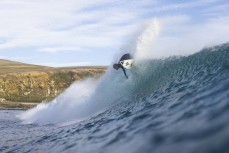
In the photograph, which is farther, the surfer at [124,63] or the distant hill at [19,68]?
the distant hill at [19,68]

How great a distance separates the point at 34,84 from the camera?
89812mm

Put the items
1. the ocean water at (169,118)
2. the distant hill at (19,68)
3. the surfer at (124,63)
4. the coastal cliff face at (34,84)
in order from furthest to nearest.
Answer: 1. the distant hill at (19,68)
2. the coastal cliff face at (34,84)
3. the surfer at (124,63)
4. the ocean water at (169,118)

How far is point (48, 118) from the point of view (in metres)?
31.1

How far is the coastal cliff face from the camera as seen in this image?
284 ft

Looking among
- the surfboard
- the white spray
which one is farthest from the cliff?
the surfboard

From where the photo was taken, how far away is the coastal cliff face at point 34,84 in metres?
86.6

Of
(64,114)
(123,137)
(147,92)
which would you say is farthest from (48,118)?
(123,137)

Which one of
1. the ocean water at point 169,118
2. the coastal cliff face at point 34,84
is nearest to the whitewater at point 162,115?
the ocean water at point 169,118

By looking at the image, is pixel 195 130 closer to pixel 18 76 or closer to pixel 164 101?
pixel 164 101

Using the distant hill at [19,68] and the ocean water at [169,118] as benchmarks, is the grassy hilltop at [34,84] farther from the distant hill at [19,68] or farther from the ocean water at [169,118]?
the ocean water at [169,118]

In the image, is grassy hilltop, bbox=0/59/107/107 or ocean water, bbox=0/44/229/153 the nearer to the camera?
ocean water, bbox=0/44/229/153

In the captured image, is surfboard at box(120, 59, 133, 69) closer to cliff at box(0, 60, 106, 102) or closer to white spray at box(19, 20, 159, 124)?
white spray at box(19, 20, 159, 124)

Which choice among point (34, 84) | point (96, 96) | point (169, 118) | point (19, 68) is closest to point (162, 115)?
point (169, 118)

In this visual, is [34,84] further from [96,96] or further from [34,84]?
[96,96]
